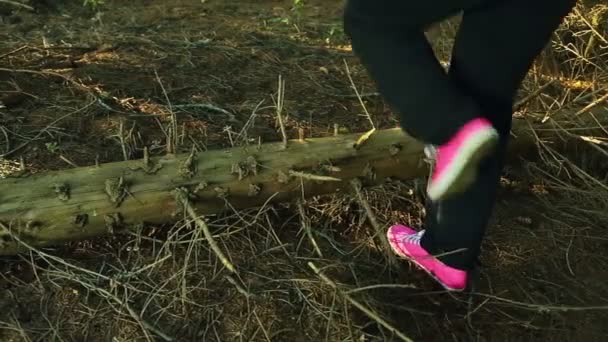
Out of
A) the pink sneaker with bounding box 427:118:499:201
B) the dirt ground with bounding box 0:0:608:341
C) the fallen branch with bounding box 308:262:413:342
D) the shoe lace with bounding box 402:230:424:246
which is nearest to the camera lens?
the pink sneaker with bounding box 427:118:499:201

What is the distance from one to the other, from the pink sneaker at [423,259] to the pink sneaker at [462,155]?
266mm

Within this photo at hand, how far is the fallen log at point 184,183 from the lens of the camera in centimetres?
203

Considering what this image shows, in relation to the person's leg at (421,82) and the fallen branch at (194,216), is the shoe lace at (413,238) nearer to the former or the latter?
the person's leg at (421,82)

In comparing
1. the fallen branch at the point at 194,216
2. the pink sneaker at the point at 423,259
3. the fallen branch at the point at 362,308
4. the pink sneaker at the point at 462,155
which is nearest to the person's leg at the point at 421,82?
the pink sneaker at the point at 462,155

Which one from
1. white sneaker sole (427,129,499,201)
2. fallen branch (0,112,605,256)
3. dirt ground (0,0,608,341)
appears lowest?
dirt ground (0,0,608,341)

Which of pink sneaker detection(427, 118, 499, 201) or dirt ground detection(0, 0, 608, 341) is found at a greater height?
pink sneaker detection(427, 118, 499, 201)

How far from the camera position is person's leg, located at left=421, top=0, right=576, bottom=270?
164 centimetres

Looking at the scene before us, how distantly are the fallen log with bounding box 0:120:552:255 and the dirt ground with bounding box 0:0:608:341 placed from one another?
9cm

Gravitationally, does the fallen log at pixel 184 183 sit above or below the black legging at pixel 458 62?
below

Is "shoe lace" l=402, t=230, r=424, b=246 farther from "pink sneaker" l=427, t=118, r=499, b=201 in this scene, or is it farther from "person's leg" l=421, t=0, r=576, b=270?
"pink sneaker" l=427, t=118, r=499, b=201

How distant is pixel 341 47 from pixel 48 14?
2.00 m

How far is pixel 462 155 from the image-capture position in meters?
1.73

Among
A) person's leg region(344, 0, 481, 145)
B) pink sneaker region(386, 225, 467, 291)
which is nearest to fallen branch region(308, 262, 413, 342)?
pink sneaker region(386, 225, 467, 291)

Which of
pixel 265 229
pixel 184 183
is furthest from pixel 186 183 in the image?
pixel 265 229
